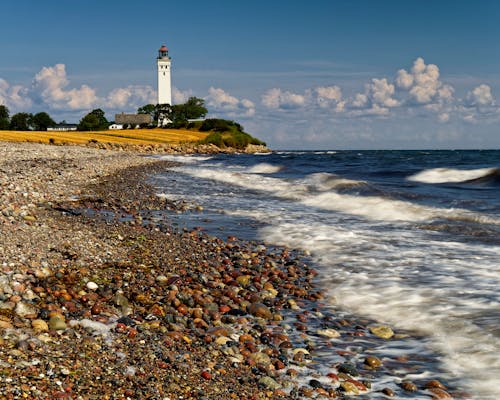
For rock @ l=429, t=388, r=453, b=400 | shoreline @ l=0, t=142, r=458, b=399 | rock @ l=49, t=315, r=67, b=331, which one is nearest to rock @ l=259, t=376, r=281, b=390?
shoreline @ l=0, t=142, r=458, b=399

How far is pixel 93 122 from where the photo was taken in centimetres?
12175

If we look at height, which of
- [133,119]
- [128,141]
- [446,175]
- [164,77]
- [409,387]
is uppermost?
[164,77]

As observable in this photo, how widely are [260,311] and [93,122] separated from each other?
124 m

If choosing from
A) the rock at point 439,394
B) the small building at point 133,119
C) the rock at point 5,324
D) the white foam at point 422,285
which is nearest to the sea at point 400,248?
the white foam at point 422,285

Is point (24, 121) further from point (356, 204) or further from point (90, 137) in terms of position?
point (356, 204)

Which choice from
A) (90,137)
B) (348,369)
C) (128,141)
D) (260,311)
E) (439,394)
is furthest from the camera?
(90,137)

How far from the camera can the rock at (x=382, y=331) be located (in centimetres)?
557

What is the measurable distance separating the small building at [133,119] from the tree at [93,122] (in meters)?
3.87

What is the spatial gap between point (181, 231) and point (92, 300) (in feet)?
17.3

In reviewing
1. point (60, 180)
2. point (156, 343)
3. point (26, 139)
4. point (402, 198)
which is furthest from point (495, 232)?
point (26, 139)

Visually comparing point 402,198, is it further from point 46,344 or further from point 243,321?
point 46,344

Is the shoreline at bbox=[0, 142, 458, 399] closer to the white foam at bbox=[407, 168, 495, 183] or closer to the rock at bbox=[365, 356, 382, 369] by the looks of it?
the rock at bbox=[365, 356, 382, 369]

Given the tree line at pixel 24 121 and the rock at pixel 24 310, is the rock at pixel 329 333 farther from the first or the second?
the tree line at pixel 24 121

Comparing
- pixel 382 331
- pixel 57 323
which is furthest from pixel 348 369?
pixel 57 323
